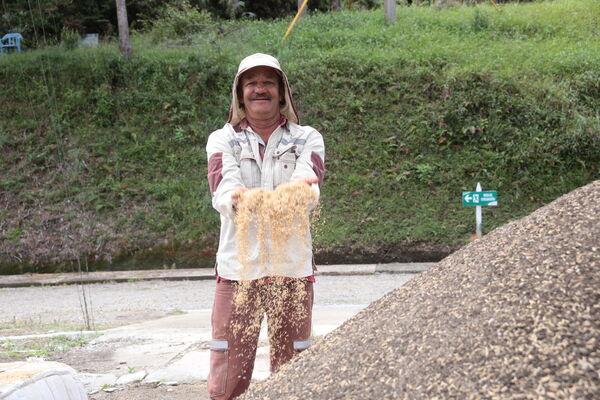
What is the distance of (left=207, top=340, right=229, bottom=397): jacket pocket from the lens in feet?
9.89

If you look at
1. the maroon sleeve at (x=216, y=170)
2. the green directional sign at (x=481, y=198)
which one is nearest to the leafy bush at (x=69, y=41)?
the green directional sign at (x=481, y=198)

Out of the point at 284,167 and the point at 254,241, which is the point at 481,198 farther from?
the point at 254,241

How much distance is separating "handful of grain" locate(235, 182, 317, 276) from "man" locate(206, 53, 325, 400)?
0.03 meters

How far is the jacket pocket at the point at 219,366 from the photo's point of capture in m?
3.02

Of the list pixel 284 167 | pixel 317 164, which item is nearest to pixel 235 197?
pixel 284 167

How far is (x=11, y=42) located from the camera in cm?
1612

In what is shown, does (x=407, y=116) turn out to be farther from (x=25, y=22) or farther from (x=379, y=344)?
(x=25, y=22)

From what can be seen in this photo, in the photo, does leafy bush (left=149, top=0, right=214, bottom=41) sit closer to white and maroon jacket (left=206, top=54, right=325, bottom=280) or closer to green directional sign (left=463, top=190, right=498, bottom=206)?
green directional sign (left=463, top=190, right=498, bottom=206)

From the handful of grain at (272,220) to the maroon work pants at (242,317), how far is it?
0.10 m

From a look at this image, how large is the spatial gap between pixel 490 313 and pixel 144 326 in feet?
14.3

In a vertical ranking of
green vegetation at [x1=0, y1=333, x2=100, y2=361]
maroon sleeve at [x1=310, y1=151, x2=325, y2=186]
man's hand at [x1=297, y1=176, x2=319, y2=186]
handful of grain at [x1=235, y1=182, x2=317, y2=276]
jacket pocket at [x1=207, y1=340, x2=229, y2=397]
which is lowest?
green vegetation at [x1=0, y1=333, x2=100, y2=361]

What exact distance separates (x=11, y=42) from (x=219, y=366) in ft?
50.6

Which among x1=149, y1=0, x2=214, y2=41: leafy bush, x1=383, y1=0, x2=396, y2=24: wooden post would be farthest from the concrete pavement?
x1=383, y1=0, x2=396, y2=24: wooden post

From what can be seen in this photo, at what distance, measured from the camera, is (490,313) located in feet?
8.43
